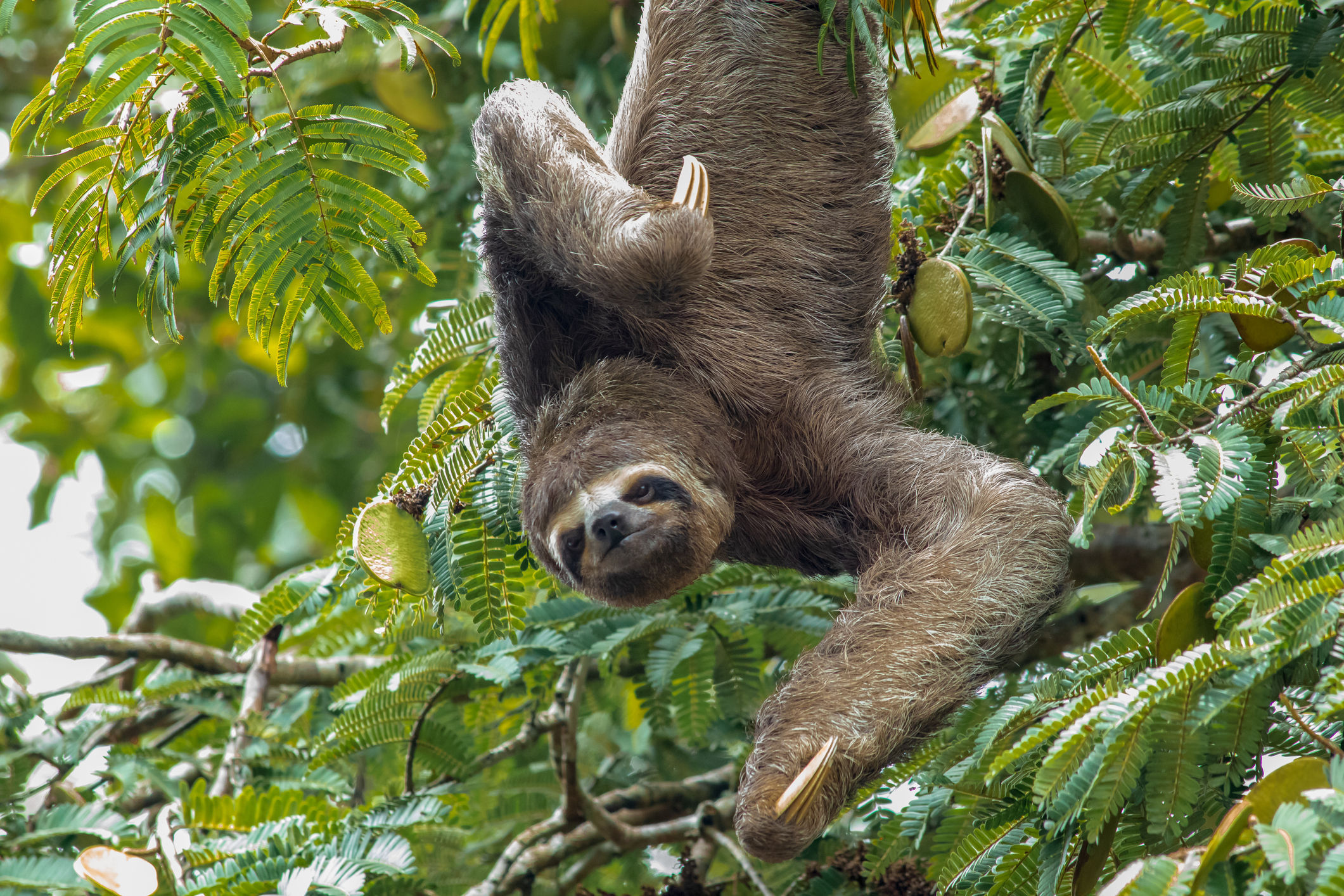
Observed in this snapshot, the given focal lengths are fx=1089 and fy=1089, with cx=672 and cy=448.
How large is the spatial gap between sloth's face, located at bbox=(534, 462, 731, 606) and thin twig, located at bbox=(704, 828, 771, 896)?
4.70ft

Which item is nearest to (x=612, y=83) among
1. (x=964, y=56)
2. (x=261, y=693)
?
(x=964, y=56)

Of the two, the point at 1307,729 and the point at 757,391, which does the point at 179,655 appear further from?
the point at 1307,729

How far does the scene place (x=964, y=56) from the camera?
450 centimetres

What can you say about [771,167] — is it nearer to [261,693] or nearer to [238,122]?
[238,122]

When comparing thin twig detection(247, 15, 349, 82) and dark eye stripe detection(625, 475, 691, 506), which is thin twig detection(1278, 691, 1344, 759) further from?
thin twig detection(247, 15, 349, 82)

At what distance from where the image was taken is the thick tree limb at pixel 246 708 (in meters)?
4.27

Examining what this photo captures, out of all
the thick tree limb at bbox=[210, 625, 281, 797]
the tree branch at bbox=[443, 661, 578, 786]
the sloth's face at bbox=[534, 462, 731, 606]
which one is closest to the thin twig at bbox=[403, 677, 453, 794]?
the tree branch at bbox=[443, 661, 578, 786]

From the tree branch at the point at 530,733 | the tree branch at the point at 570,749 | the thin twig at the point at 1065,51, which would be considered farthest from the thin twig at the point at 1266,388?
the tree branch at the point at 530,733

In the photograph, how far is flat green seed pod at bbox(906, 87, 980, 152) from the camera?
3.85 meters

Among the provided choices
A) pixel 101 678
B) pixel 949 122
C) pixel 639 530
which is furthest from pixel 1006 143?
pixel 101 678

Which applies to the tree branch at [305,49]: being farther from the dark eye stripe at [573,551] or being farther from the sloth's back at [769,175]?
the dark eye stripe at [573,551]

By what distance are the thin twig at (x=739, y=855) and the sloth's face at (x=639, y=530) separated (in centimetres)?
143

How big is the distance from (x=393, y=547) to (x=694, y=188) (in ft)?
4.66

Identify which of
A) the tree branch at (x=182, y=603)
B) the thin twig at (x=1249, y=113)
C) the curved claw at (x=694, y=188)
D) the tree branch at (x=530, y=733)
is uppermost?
the curved claw at (x=694, y=188)
